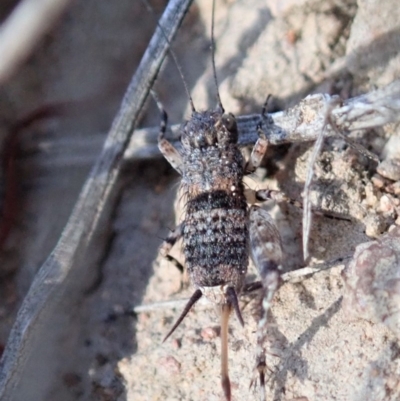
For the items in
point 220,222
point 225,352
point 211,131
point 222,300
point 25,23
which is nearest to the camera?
point 25,23

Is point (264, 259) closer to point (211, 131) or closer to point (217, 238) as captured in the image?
point (217, 238)

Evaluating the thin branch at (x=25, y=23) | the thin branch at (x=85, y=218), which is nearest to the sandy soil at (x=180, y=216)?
the thin branch at (x=85, y=218)

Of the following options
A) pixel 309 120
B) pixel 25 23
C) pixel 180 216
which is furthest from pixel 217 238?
pixel 25 23

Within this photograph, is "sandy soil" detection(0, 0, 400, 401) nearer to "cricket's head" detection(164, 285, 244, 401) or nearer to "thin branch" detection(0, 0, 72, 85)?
"cricket's head" detection(164, 285, 244, 401)

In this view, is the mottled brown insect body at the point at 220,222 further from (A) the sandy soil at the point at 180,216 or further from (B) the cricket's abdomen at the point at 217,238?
(A) the sandy soil at the point at 180,216

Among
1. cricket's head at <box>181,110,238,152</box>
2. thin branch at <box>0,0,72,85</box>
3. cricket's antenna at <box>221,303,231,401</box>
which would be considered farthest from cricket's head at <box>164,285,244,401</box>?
thin branch at <box>0,0,72,85</box>

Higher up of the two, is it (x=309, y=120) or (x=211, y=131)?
(x=211, y=131)

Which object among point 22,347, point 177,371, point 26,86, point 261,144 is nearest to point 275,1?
point 261,144
